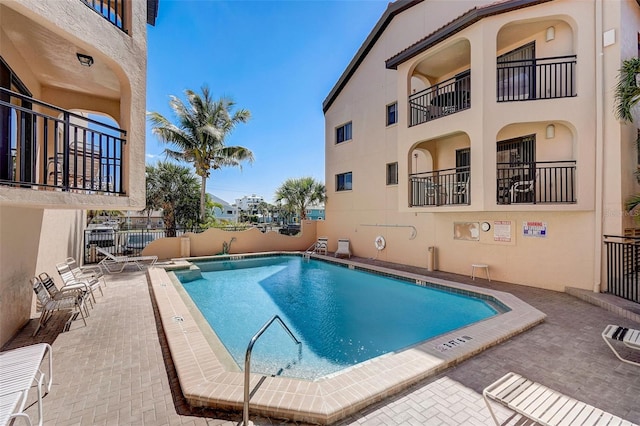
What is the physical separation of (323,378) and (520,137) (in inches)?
435

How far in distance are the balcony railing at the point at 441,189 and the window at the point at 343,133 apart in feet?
25.4

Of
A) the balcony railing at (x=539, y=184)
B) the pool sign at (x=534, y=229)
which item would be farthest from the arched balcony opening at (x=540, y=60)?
the pool sign at (x=534, y=229)

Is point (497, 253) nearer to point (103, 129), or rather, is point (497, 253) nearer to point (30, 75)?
point (103, 129)

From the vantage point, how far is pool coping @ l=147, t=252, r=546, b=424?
11.9ft

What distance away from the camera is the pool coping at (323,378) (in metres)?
3.63

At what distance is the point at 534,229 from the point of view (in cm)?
987

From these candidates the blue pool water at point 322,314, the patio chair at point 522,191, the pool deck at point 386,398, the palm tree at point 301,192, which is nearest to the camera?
the pool deck at point 386,398

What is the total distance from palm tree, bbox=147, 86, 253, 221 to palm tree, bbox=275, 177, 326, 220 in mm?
4799

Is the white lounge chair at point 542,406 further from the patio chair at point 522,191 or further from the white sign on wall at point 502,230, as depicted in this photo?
the white sign on wall at point 502,230

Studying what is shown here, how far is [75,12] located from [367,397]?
7369 millimetres

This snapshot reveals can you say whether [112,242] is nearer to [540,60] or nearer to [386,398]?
[386,398]

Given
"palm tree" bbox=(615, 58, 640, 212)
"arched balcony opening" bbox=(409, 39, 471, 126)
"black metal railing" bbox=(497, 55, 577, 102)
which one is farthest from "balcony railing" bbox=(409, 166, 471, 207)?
"palm tree" bbox=(615, 58, 640, 212)

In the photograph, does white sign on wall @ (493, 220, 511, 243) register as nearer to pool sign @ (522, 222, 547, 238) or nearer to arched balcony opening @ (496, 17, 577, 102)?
pool sign @ (522, 222, 547, 238)

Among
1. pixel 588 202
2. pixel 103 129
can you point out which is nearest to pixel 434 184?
pixel 588 202
